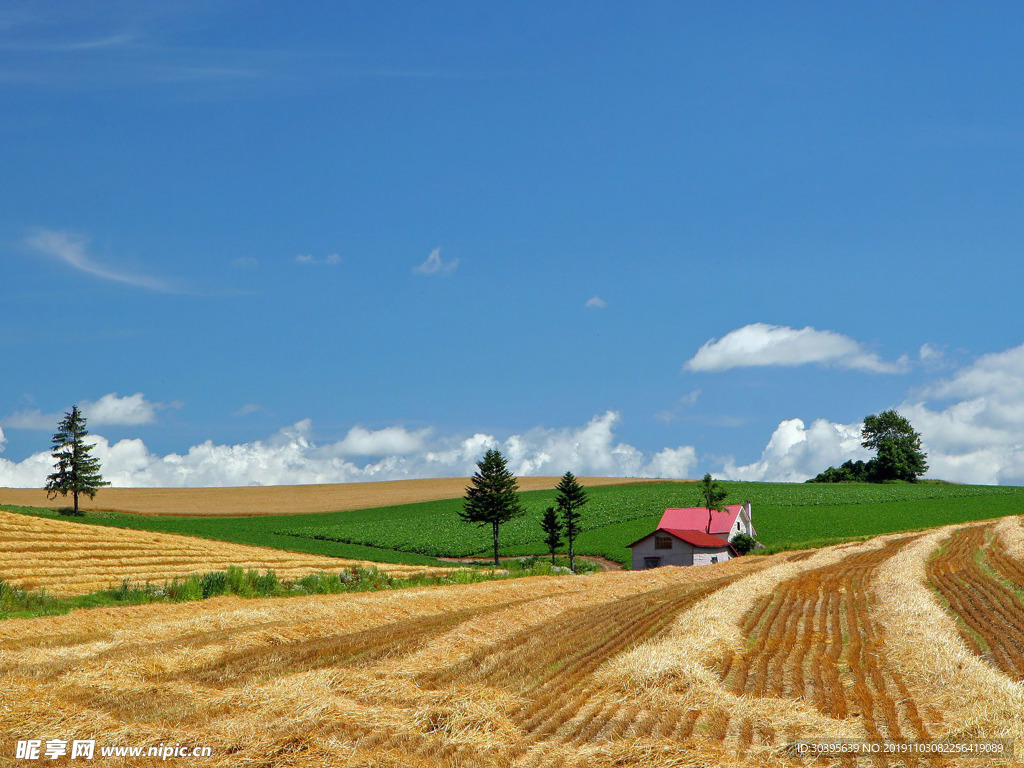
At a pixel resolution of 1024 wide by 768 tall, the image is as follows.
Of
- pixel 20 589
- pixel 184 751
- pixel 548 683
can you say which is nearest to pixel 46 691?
pixel 184 751

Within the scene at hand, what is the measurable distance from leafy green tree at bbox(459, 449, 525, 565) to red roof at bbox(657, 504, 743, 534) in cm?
1456

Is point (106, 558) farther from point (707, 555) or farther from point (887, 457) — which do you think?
point (887, 457)

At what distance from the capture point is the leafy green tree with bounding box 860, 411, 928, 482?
5837 inches

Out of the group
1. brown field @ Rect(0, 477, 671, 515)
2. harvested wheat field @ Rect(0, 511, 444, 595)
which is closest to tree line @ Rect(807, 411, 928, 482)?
brown field @ Rect(0, 477, 671, 515)

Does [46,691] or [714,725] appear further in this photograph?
[46,691]

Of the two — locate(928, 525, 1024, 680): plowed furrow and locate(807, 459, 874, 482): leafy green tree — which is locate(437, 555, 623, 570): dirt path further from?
locate(807, 459, 874, 482): leafy green tree

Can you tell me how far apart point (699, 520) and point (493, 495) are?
20.0m

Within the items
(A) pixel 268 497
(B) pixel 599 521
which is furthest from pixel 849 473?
(A) pixel 268 497

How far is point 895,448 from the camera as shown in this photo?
150 metres

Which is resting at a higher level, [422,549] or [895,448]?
[895,448]

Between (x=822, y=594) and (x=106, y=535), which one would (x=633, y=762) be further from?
(x=106, y=535)

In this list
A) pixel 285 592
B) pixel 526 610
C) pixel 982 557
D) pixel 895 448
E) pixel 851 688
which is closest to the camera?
pixel 851 688

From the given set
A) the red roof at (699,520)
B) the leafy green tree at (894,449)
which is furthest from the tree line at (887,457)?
the red roof at (699,520)

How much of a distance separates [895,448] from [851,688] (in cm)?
14922
